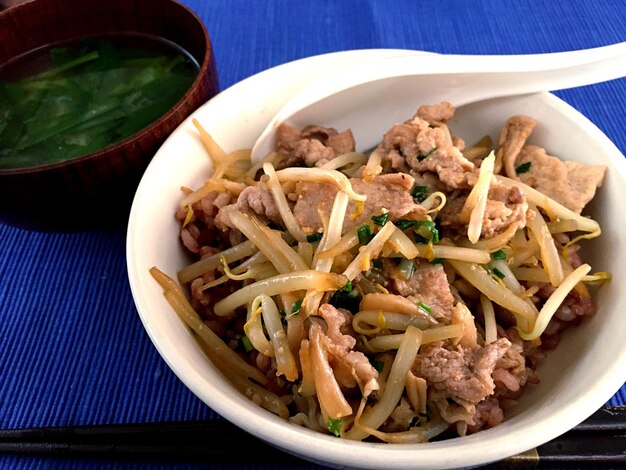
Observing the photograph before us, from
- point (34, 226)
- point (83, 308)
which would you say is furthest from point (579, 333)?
point (34, 226)

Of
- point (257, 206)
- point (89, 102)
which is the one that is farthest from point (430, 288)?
point (89, 102)

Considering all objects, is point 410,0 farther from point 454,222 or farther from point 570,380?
point 570,380

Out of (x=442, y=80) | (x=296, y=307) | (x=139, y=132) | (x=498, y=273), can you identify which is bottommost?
(x=498, y=273)

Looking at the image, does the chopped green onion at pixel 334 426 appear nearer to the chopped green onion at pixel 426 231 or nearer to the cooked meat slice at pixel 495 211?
the chopped green onion at pixel 426 231

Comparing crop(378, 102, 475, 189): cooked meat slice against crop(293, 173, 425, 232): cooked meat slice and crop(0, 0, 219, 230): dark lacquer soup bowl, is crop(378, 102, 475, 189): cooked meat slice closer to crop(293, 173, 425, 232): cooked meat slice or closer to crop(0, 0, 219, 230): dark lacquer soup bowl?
crop(293, 173, 425, 232): cooked meat slice

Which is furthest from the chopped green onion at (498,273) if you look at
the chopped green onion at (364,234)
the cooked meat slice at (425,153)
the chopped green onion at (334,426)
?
the chopped green onion at (334,426)

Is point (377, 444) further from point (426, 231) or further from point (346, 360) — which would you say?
point (426, 231)
